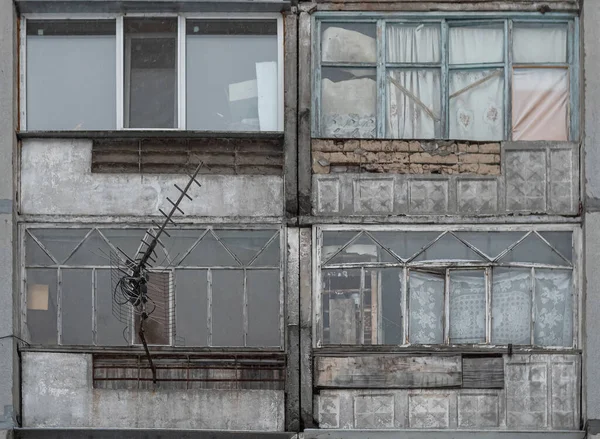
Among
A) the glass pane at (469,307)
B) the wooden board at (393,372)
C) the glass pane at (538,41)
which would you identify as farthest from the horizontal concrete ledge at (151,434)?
the glass pane at (538,41)

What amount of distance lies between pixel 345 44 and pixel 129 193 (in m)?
3.25

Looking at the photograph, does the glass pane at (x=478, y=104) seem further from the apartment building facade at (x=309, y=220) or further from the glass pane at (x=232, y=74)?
Answer: the glass pane at (x=232, y=74)

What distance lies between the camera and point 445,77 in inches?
539

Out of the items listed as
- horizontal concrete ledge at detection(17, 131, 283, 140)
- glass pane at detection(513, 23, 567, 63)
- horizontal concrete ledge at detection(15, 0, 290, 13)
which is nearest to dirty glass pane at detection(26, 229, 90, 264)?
horizontal concrete ledge at detection(17, 131, 283, 140)

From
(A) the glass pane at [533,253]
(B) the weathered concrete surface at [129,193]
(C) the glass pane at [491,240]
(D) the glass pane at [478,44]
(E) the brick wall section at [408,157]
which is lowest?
(A) the glass pane at [533,253]

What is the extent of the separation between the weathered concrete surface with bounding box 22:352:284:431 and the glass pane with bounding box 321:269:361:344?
1.06 m

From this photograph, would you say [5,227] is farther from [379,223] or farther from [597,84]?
[597,84]

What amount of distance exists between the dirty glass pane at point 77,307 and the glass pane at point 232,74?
237cm

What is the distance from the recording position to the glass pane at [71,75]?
1377cm

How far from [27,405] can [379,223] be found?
15.7 feet

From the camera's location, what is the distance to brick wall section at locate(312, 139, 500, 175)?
13500mm

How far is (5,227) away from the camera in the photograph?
1326 cm

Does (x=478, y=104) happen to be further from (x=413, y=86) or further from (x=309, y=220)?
(x=309, y=220)

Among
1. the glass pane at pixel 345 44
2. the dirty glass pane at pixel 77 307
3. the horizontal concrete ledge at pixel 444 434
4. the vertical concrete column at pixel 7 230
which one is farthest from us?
the glass pane at pixel 345 44
